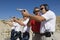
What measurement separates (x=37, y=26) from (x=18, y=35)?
6205 millimetres

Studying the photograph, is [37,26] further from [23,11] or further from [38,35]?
[23,11]

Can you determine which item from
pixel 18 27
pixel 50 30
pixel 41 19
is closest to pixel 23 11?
pixel 41 19

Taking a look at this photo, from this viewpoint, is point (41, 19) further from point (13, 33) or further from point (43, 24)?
point (13, 33)

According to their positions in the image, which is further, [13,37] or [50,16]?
[13,37]

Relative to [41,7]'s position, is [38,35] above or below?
below

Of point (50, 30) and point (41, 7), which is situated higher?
point (41, 7)

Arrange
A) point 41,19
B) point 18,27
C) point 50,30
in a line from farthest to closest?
1. point 18,27
2. point 50,30
3. point 41,19

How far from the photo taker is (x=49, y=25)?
713cm

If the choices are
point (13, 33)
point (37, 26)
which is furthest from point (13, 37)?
point (37, 26)

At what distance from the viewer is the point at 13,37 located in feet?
45.1

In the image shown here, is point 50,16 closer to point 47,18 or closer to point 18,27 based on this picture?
point 47,18

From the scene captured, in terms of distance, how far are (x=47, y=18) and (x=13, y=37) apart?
6.97 m

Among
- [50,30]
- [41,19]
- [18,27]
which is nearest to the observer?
[41,19]

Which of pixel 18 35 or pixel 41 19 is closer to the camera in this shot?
pixel 41 19
